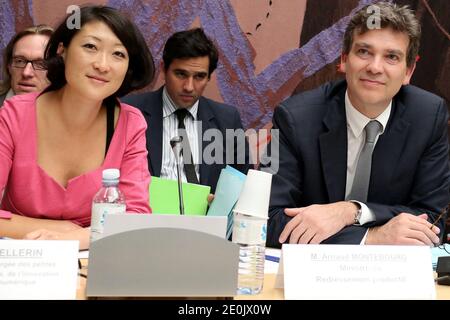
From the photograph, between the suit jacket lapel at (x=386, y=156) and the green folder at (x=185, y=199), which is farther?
the suit jacket lapel at (x=386, y=156)

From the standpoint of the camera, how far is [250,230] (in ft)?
4.11

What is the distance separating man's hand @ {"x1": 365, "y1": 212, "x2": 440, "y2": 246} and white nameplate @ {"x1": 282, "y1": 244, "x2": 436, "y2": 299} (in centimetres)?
51

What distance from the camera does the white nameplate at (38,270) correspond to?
3.66 feet

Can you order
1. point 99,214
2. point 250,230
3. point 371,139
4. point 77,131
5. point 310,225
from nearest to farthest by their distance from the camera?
1. point 250,230
2. point 99,214
3. point 310,225
4. point 77,131
5. point 371,139

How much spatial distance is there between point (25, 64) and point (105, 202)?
1792 mm

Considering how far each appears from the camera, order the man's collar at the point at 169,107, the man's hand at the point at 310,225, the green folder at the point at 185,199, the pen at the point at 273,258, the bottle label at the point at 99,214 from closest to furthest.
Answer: the bottle label at the point at 99,214 < the pen at the point at 273,258 < the man's hand at the point at 310,225 < the green folder at the point at 185,199 < the man's collar at the point at 169,107

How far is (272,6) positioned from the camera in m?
3.63

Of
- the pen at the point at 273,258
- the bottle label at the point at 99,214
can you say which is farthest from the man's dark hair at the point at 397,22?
the bottle label at the point at 99,214

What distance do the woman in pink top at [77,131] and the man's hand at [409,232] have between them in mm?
707

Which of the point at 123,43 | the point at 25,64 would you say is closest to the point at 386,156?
the point at 123,43
